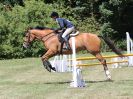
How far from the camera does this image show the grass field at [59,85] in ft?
41.2

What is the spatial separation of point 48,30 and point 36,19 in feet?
52.2

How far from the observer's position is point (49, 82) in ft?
53.8

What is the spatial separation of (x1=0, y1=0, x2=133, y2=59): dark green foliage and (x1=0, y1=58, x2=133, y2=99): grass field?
10.1 meters

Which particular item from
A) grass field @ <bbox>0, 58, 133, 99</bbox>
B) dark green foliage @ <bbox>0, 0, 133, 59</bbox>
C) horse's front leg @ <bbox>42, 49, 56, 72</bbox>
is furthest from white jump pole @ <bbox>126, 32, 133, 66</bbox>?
dark green foliage @ <bbox>0, 0, 133, 59</bbox>

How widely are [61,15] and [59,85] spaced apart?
1990cm

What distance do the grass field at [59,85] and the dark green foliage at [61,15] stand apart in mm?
10110

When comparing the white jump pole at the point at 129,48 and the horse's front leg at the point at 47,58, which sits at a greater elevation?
the horse's front leg at the point at 47,58

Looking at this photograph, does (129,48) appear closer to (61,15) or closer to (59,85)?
(59,85)

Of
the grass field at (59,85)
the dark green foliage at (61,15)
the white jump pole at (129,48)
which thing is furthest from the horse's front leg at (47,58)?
the dark green foliage at (61,15)

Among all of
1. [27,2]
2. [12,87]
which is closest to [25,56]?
[27,2]

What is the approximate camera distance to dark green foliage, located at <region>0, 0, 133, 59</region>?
32000 millimetres

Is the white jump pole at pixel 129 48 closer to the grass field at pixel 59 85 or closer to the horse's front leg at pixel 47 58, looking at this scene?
the grass field at pixel 59 85

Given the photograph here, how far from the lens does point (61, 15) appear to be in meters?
34.8

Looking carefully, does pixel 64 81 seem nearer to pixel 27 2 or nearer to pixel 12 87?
pixel 12 87
